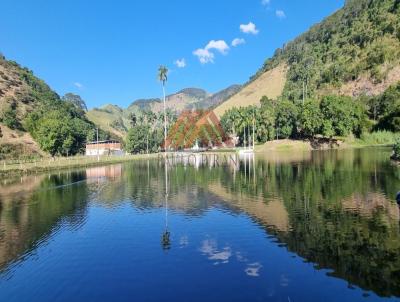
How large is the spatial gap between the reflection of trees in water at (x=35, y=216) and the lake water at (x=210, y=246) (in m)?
0.14

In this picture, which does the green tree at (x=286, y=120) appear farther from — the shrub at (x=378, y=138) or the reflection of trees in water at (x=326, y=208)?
the reflection of trees in water at (x=326, y=208)

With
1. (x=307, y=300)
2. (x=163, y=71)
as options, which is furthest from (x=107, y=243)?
(x=163, y=71)

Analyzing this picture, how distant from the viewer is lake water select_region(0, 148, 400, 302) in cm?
2266

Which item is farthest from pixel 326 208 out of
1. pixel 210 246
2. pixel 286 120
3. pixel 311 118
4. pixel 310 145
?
pixel 286 120

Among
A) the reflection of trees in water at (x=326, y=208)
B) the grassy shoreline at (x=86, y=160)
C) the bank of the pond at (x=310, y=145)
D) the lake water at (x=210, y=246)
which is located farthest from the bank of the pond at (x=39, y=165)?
the bank of the pond at (x=310, y=145)

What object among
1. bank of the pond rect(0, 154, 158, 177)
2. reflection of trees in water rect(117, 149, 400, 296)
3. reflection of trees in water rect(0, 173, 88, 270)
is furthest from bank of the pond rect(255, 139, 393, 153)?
reflection of trees in water rect(0, 173, 88, 270)

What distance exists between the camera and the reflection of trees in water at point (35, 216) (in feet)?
108

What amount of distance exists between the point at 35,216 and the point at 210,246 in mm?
23964

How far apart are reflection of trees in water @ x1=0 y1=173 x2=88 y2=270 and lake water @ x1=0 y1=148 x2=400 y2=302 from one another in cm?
14

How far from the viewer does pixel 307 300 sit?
20516 mm

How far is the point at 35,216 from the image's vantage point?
44.7m

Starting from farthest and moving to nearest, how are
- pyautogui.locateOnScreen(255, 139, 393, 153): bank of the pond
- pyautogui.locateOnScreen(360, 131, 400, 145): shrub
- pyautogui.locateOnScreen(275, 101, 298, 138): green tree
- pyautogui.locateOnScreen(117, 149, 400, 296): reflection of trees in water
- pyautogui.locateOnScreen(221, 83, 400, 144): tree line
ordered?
pyautogui.locateOnScreen(275, 101, 298, 138): green tree → pyautogui.locateOnScreen(255, 139, 393, 153): bank of the pond → pyautogui.locateOnScreen(221, 83, 400, 144): tree line → pyautogui.locateOnScreen(360, 131, 400, 145): shrub → pyautogui.locateOnScreen(117, 149, 400, 296): reflection of trees in water

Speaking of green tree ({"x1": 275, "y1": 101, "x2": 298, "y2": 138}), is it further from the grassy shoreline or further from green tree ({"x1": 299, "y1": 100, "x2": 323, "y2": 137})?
green tree ({"x1": 299, "y1": 100, "x2": 323, "y2": 137})

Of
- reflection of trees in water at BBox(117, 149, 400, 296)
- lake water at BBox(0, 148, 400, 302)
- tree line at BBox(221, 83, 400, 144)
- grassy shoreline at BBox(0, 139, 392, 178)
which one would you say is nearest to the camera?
lake water at BBox(0, 148, 400, 302)
